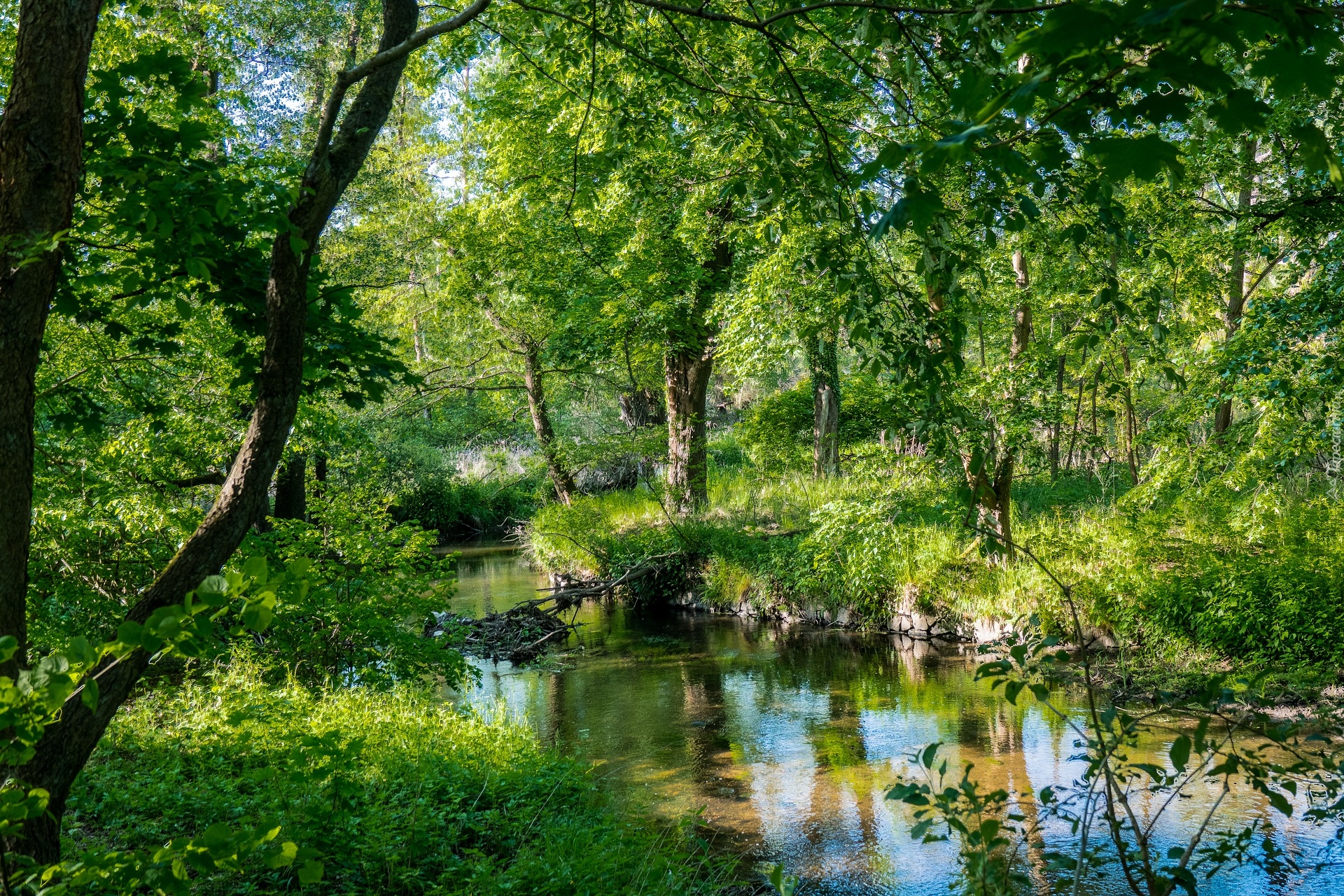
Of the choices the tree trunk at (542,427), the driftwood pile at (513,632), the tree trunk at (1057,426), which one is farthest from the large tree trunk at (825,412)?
the driftwood pile at (513,632)

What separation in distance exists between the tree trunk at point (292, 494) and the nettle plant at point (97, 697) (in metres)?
8.79

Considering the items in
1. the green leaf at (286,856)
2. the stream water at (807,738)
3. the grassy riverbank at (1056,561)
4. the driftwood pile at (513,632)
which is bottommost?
the stream water at (807,738)

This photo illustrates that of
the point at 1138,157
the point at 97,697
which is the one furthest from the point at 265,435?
the point at 1138,157

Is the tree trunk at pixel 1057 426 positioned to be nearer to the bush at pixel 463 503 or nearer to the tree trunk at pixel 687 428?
the tree trunk at pixel 687 428

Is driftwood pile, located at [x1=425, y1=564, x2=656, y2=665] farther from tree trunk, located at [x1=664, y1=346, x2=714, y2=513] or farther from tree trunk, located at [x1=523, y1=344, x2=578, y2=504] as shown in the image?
tree trunk, located at [x1=523, y1=344, x2=578, y2=504]

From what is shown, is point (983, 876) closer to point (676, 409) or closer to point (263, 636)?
point (263, 636)

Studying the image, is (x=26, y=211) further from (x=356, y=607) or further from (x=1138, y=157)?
(x=356, y=607)

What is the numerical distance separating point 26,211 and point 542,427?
14344 mm

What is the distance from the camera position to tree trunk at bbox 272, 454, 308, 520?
10344mm

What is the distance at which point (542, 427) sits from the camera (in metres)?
16.9

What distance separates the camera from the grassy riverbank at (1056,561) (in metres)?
7.73

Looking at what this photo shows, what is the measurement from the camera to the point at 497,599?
14.3 meters

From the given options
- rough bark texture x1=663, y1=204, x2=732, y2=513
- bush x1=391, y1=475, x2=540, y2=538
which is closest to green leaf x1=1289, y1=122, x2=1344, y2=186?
rough bark texture x1=663, y1=204, x2=732, y2=513

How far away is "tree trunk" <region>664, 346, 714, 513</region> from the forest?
9cm
